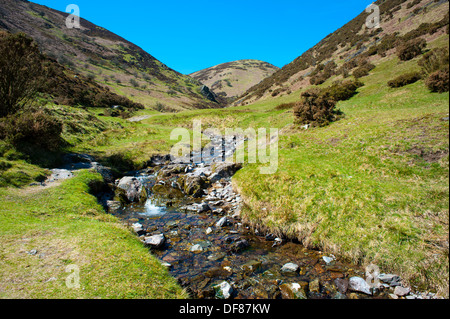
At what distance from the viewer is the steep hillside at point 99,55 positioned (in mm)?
99375

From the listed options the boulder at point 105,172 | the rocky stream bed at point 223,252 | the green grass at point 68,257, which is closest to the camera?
the green grass at point 68,257

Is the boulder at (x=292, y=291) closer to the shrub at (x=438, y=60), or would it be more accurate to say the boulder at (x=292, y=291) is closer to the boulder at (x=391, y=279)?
the boulder at (x=391, y=279)

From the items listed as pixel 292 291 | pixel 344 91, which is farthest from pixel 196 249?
pixel 344 91

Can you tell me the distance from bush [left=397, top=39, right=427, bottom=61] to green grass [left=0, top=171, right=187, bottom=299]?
1569 inches

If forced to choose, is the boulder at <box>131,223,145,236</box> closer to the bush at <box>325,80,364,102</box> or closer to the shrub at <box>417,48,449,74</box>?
the shrub at <box>417,48,449,74</box>

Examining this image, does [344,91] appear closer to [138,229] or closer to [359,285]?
[359,285]

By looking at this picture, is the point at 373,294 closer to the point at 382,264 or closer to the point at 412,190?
the point at 382,264

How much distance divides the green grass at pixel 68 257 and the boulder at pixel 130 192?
5165 millimetres

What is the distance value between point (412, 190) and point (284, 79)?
213 ft

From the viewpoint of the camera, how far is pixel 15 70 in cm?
1948

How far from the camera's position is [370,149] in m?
13.2

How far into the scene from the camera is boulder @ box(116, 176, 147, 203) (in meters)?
16.9

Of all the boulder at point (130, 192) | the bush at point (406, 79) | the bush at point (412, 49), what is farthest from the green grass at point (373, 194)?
the bush at point (412, 49)
